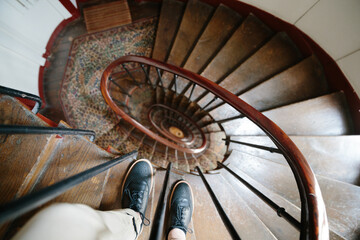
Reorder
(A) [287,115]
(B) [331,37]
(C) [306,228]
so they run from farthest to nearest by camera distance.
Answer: (A) [287,115]
(B) [331,37]
(C) [306,228]

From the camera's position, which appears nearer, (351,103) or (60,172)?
(60,172)

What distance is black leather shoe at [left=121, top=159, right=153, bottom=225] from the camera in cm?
115

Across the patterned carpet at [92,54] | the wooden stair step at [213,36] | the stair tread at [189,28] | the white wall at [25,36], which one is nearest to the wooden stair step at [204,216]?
the wooden stair step at [213,36]

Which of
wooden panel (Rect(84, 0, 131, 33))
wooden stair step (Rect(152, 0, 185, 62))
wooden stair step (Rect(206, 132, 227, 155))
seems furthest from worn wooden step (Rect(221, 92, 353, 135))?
wooden panel (Rect(84, 0, 131, 33))

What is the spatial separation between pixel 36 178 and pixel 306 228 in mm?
1360

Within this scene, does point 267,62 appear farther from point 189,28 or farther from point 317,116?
point 189,28

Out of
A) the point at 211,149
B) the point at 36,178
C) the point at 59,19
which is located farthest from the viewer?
the point at 211,149

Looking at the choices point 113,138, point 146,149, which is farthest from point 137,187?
point 146,149

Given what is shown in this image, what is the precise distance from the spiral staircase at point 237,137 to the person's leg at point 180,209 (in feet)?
0.32

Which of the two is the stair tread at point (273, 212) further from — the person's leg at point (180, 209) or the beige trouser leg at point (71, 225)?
the beige trouser leg at point (71, 225)

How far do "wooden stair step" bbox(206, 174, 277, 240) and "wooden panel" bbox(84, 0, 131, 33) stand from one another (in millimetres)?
3090

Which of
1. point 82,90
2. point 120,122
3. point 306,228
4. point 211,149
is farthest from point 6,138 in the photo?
point 211,149

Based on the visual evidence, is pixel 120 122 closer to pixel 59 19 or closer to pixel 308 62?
pixel 59 19

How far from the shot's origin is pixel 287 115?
72.4 inches
